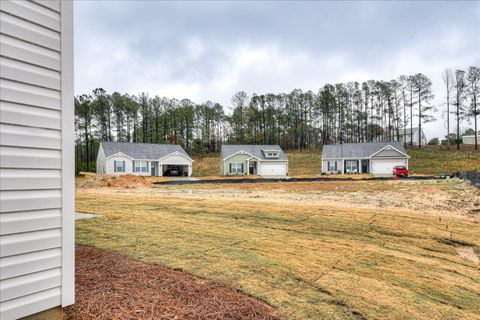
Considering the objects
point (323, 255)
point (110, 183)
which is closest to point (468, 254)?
point (323, 255)

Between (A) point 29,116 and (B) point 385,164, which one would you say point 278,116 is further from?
(A) point 29,116

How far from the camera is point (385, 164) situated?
3672 centimetres

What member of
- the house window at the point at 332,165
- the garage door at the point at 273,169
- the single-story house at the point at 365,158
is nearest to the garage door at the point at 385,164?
the single-story house at the point at 365,158

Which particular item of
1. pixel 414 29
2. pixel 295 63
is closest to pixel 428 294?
pixel 414 29

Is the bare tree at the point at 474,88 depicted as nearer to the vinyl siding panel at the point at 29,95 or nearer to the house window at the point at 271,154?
the house window at the point at 271,154

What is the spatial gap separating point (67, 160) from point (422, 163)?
147 ft

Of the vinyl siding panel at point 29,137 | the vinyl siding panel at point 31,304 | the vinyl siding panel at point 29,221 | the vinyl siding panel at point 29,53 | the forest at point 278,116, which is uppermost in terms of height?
the forest at point 278,116

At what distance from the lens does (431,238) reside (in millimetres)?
6195

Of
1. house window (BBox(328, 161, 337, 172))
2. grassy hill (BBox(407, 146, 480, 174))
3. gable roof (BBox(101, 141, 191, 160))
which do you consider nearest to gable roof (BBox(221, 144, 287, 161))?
gable roof (BBox(101, 141, 191, 160))

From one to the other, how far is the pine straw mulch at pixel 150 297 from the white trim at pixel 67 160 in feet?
1.15

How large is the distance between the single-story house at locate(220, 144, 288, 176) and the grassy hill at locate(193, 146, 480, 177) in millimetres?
2163

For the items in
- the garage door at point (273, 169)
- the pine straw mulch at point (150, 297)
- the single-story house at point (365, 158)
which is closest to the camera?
the pine straw mulch at point (150, 297)

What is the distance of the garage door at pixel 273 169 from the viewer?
3840cm

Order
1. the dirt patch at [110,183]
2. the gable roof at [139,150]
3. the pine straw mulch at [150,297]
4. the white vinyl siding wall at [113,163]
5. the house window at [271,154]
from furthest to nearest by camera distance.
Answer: the house window at [271,154] < the gable roof at [139,150] < the white vinyl siding wall at [113,163] < the dirt patch at [110,183] < the pine straw mulch at [150,297]
